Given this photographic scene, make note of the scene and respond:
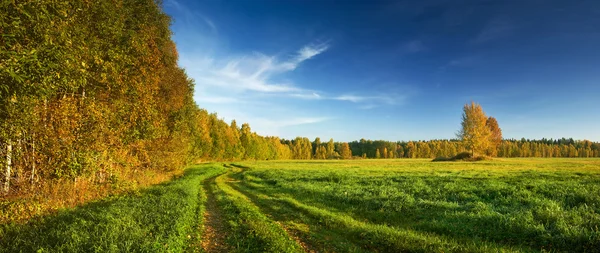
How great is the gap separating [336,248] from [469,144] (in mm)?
70520

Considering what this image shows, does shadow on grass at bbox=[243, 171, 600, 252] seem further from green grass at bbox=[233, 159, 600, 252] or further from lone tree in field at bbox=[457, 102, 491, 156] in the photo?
lone tree in field at bbox=[457, 102, 491, 156]

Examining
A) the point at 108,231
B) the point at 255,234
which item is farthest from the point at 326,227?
the point at 108,231

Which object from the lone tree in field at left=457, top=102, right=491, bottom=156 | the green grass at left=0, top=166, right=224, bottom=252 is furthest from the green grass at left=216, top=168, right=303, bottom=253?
the lone tree in field at left=457, top=102, right=491, bottom=156

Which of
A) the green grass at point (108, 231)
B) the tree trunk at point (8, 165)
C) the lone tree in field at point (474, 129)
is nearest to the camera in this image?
the green grass at point (108, 231)

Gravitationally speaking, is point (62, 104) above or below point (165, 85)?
below

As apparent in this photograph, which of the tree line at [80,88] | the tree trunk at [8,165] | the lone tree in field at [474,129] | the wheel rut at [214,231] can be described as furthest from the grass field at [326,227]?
the lone tree in field at [474,129]

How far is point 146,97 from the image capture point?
1755cm

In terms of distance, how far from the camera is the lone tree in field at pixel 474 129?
65062 millimetres

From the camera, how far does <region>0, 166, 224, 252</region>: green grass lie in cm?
774

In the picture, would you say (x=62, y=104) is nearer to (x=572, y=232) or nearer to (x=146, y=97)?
(x=146, y=97)

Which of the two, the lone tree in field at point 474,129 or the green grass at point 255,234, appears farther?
the lone tree in field at point 474,129

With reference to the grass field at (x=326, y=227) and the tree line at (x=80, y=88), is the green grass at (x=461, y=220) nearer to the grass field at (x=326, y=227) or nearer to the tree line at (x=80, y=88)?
the grass field at (x=326, y=227)

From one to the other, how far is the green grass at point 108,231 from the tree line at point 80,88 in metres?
2.50

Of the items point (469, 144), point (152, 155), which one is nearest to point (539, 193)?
point (152, 155)
